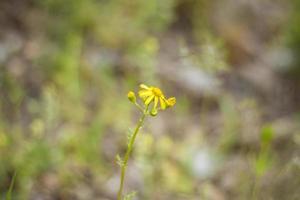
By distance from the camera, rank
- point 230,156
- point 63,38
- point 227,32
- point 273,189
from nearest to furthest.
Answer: point 273,189, point 230,156, point 63,38, point 227,32

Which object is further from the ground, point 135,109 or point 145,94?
point 135,109

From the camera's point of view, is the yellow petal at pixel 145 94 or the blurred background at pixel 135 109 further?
the blurred background at pixel 135 109

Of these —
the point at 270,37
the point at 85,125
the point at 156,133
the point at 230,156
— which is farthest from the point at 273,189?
the point at 270,37

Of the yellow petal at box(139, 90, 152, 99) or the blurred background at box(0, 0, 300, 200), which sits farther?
the blurred background at box(0, 0, 300, 200)

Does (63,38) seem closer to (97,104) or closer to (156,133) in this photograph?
(97,104)

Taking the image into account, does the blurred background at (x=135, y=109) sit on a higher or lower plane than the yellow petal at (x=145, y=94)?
higher

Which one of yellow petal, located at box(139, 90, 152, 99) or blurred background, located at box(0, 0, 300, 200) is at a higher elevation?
blurred background, located at box(0, 0, 300, 200)

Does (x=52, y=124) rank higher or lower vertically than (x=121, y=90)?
lower

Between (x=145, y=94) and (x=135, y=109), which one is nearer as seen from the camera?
(x=145, y=94)
